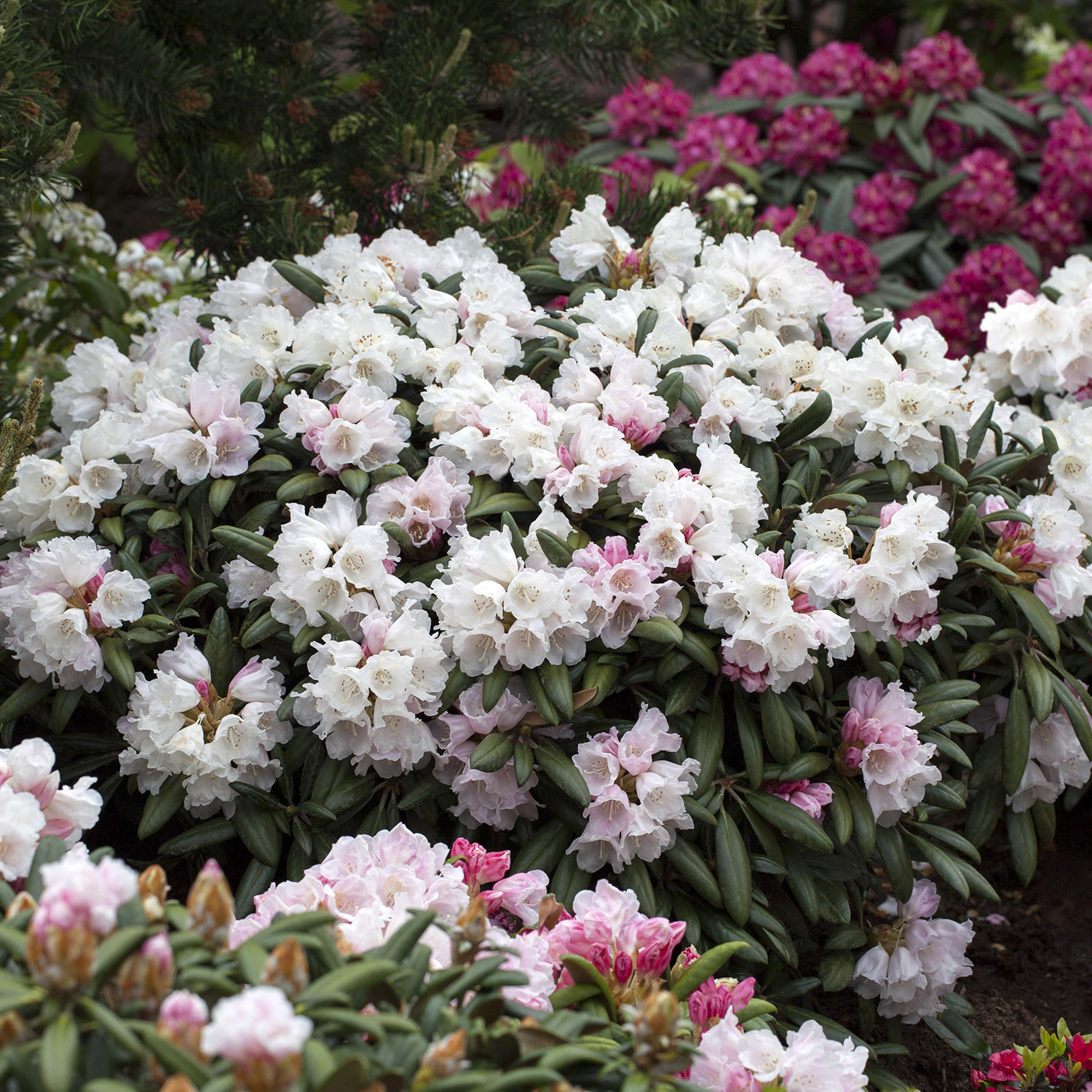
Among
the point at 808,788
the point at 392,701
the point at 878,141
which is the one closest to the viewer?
the point at 392,701

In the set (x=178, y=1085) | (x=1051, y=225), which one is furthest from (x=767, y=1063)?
(x=1051, y=225)

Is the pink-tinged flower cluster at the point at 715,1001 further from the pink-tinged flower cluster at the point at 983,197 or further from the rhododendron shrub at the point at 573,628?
the pink-tinged flower cluster at the point at 983,197

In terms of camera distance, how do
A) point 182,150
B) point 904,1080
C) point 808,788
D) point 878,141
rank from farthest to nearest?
A: 1. point 878,141
2. point 182,150
3. point 904,1080
4. point 808,788

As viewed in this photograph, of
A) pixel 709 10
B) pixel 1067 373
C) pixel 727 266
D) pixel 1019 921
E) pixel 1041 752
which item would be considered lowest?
pixel 1019 921

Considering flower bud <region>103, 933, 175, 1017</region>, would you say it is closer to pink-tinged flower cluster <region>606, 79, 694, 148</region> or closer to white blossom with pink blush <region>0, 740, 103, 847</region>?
white blossom with pink blush <region>0, 740, 103, 847</region>

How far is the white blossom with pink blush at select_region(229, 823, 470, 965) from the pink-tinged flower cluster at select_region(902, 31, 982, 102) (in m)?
3.25

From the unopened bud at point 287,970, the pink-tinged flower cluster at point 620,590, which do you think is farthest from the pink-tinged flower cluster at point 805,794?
the unopened bud at point 287,970

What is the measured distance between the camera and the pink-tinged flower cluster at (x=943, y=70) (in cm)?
364

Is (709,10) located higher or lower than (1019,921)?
higher

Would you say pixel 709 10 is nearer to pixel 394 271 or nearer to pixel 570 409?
pixel 394 271

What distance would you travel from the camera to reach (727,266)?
189cm

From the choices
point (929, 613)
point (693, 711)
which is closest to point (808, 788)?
point (693, 711)

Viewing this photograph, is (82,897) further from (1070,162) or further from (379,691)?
(1070,162)

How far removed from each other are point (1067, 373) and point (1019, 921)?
1016 mm
